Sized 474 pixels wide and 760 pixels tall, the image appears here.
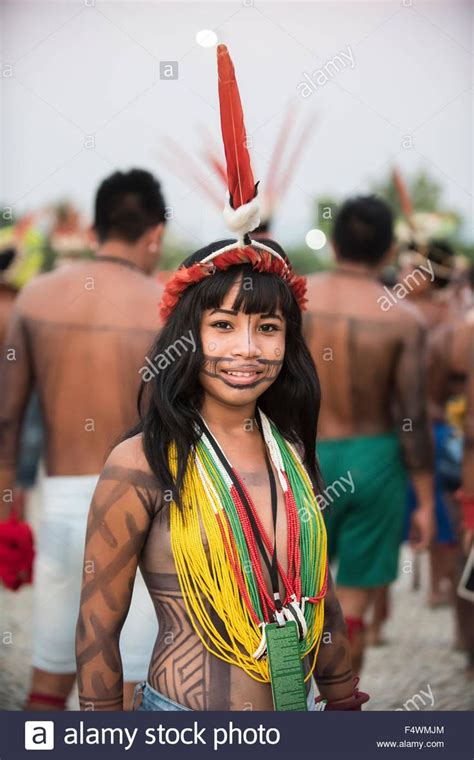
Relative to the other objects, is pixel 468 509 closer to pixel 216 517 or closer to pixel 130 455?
pixel 216 517

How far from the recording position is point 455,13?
3514 millimetres

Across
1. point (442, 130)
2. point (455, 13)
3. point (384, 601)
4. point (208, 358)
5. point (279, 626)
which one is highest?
point (455, 13)

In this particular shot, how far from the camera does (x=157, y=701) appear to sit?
2.56 m

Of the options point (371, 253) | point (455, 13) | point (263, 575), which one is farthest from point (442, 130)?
point (263, 575)

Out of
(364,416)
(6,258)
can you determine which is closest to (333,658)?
(364,416)

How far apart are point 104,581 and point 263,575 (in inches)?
14.2

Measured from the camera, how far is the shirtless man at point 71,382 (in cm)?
364

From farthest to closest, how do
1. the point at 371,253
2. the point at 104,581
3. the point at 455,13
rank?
the point at 371,253 < the point at 455,13 < the point at 104,581

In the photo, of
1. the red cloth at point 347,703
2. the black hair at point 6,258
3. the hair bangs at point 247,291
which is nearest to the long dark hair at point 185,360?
the hair bangs at point 247,291

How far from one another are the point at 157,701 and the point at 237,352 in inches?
32.3

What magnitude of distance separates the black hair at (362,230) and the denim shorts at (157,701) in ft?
6.74

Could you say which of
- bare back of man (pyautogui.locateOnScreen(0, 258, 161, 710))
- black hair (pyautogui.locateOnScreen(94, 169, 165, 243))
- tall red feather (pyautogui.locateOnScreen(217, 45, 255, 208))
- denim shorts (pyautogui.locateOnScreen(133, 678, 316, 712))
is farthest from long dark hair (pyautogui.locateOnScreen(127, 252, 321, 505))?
black hair (pyautogui.locateOnScreen(94, 169, 165, 243))

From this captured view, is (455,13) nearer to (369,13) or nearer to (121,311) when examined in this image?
(369,13)
